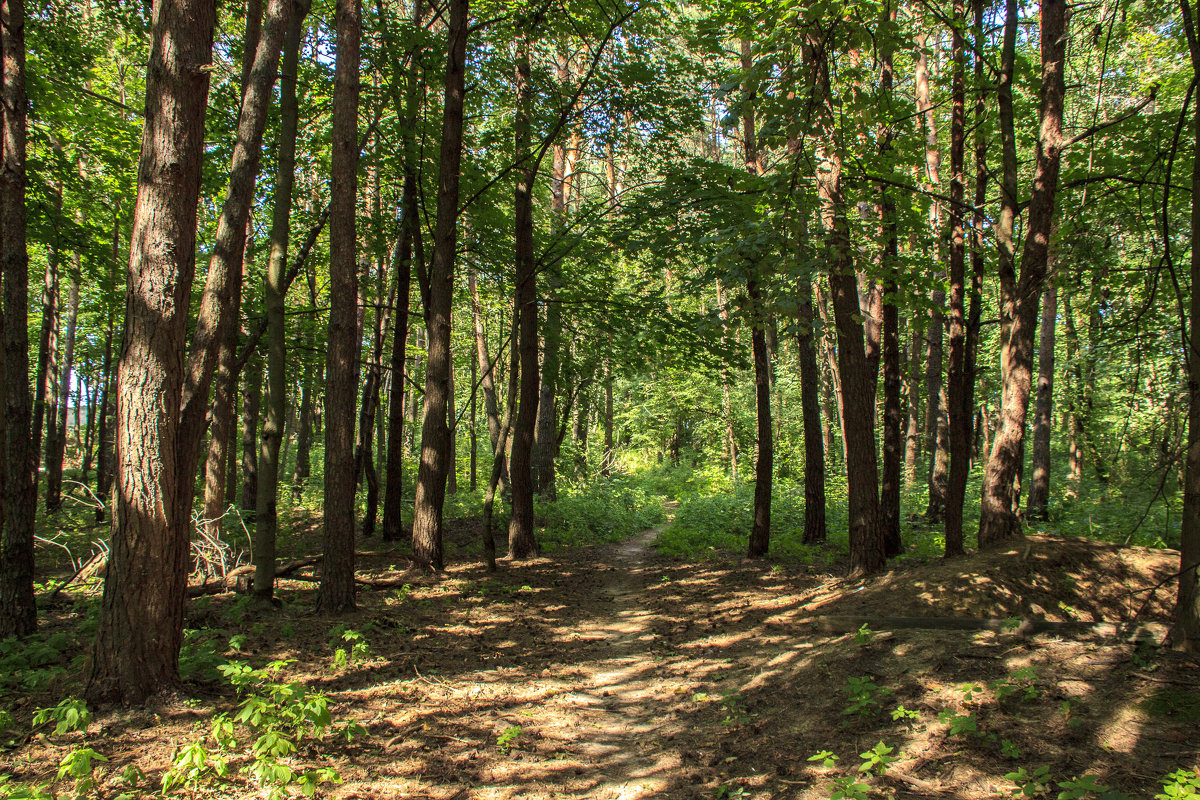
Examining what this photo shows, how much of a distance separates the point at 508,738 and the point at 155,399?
134 inches

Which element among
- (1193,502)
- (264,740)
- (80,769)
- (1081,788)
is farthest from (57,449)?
(1193,502)

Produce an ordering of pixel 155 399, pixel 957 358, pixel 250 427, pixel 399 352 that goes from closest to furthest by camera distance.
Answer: pixel 155 399, pixel 957 358, pixel 399 352, pixel 250 427

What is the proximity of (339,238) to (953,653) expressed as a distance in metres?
7.04

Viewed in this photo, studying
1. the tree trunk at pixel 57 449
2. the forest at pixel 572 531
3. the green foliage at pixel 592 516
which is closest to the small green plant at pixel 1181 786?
the forest at pixel 572 531

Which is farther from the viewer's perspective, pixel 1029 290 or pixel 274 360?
pixel 274 360

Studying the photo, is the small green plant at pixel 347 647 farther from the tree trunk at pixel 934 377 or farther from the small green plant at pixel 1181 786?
the tree trunk at pixel 934 377

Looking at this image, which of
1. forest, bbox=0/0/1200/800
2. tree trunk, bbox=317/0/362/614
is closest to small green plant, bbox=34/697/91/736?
forest, bbox=0/0/1200/800

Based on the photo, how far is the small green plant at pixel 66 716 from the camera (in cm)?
359

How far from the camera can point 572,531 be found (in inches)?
576

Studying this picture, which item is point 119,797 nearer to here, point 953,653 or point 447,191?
point 953,653

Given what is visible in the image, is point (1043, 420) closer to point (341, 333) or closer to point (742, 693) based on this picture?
point (742, 693)

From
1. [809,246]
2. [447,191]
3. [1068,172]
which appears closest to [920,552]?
[1068,172]

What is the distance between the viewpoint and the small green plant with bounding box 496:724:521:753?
445 cm

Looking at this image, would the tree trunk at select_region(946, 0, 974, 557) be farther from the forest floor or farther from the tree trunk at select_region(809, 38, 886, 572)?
the forest floor
